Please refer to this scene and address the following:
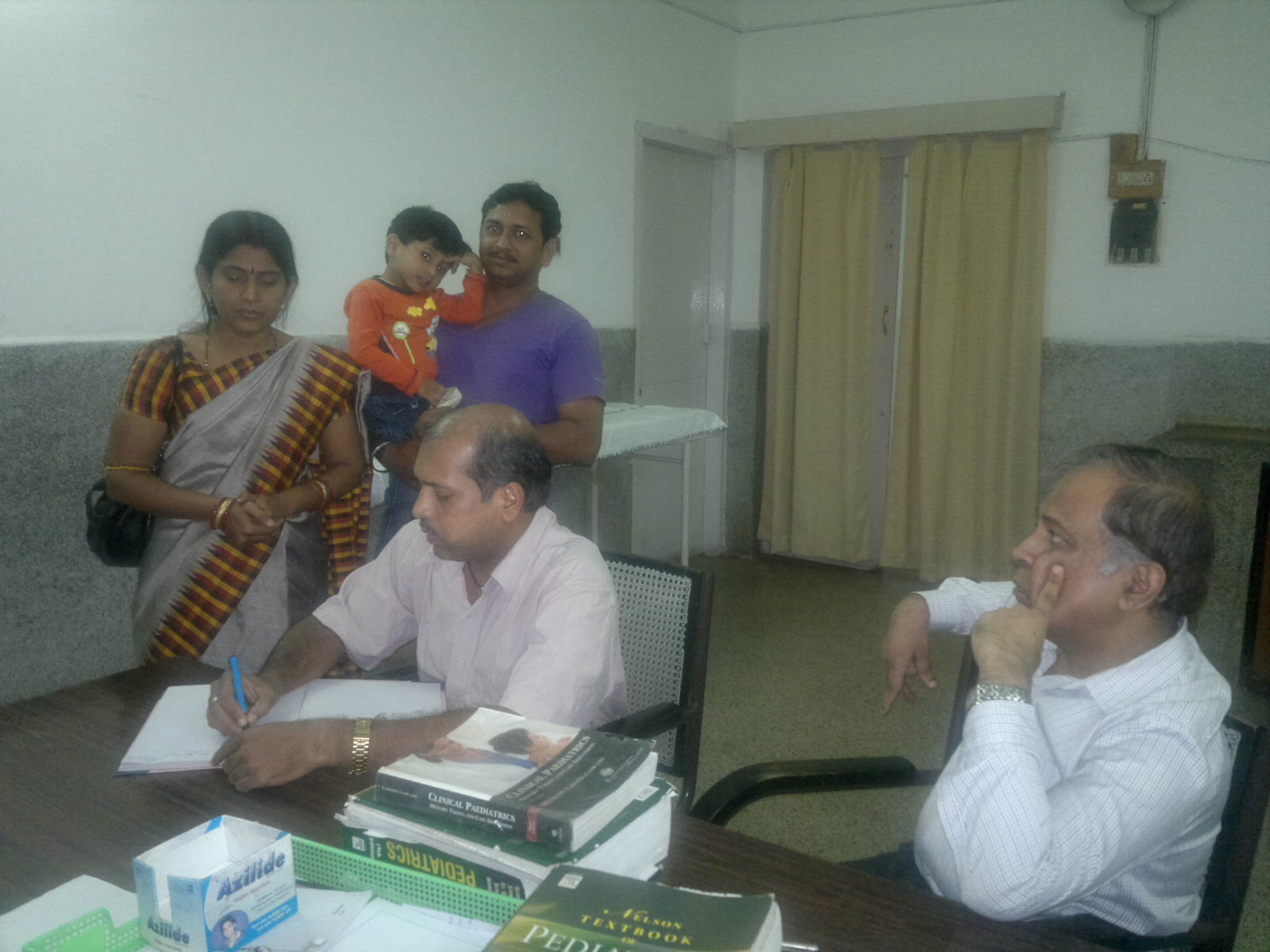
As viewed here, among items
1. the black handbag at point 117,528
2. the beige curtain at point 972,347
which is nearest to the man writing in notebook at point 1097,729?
the black handbag at point 117,528

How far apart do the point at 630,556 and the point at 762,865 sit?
789 mm

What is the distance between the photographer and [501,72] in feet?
11.7

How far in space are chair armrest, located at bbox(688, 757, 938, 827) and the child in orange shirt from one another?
3.75ft

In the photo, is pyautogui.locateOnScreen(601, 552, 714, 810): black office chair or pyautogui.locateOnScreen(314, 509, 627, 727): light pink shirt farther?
pyautogui.locateOnScreen(601, 552, 714, 810): black office chair

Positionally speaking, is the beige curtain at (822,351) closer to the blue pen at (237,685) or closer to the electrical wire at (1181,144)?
the electrical wire at (1181,144)

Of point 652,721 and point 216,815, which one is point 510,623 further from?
point 216,815

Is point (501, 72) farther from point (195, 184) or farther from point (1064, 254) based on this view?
point (1064, 254)

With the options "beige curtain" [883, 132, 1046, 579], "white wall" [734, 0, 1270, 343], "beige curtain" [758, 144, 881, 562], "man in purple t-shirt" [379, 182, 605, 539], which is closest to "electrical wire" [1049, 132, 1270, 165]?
"white wall" [734, 0, 1270, 343]

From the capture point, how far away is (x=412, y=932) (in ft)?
2.80

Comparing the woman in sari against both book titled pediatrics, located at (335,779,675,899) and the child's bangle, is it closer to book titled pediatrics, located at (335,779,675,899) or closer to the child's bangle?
the child's bangle

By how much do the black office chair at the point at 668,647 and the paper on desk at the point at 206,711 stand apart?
0.37 meters

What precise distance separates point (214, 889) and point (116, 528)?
4.35 ft

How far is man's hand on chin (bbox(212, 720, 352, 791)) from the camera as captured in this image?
1.15 m

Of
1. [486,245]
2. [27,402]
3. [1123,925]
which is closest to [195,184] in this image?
[27,402]
